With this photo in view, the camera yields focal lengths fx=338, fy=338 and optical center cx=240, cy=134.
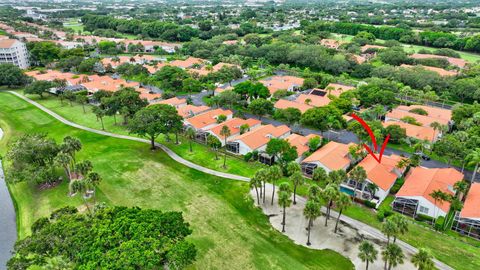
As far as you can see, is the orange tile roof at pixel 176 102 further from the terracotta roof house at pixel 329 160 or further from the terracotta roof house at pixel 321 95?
the terracotta roof house at pixel 329 160

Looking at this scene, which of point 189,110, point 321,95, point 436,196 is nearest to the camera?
point 436,196

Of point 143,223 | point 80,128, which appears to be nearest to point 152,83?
point 80,128

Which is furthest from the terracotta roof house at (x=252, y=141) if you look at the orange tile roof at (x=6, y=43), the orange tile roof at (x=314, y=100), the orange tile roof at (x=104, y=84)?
the orange tile roof at (x=6, y=43)

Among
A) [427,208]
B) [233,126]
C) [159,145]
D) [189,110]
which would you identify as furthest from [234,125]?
[427,208]

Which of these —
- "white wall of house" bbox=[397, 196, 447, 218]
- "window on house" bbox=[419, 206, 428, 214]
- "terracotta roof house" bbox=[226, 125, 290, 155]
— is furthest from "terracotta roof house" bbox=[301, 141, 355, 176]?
"window on house" bbox=[419, 206, 428, 214]

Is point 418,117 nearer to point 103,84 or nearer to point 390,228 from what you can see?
point 390,228

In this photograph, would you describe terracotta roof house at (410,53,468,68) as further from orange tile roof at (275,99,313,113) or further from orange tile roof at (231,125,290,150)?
orange tile roof at (231,125,290,150)
